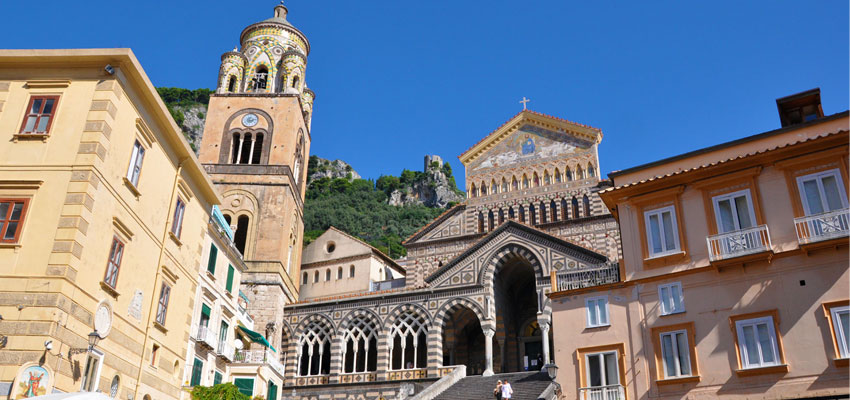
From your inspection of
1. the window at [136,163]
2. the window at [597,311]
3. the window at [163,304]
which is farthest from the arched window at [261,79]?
the window at [597,311]

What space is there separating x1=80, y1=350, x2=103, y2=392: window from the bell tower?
1976 centimetres

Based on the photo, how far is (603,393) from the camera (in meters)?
17.6

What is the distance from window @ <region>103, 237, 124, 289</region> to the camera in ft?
48.6

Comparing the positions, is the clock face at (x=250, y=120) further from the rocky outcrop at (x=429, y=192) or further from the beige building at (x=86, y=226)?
the rocky outcrop at (x=429, y=192)

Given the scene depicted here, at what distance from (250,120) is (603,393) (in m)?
29.0

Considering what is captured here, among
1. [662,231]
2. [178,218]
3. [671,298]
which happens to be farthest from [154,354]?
[662,231]

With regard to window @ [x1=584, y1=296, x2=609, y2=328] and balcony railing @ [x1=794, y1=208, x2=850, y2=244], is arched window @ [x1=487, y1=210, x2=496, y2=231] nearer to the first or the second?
window @ [x1=584, y1=296, x2=609, y2=328]

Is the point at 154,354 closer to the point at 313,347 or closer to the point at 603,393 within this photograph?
the point at 603,393

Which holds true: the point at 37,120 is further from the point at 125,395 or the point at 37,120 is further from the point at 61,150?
the point at 125,395

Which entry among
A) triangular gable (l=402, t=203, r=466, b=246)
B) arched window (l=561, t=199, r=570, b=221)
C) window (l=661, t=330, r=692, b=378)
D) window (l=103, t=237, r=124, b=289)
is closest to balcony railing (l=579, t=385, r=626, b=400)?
window (l=661, t=330, r=692, b=378)

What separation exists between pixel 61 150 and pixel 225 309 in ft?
35.9

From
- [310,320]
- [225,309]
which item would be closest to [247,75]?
[310,320]

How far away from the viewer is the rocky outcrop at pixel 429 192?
317 ft

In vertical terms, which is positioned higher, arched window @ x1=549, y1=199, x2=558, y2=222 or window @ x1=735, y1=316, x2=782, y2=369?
arched window @ x1=549, y1=199, x2=558, y2=222
